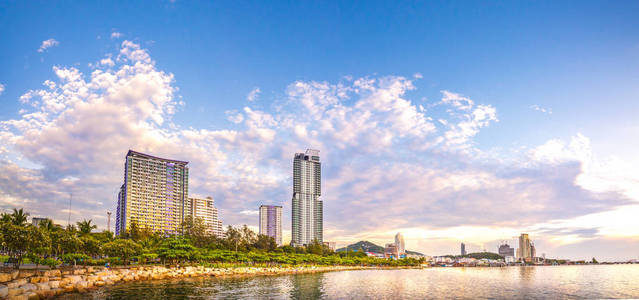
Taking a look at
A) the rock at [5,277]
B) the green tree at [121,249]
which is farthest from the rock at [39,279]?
the green tree at [121,249]

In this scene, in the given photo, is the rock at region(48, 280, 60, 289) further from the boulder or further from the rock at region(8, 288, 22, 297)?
the rock at region(8, 288, 22, 297)

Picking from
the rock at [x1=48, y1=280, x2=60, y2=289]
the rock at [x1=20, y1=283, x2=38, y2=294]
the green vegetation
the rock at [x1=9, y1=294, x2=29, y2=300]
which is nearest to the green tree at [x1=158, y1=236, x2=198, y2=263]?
the green vegetation

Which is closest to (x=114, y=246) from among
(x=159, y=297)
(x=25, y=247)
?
(x=25, y=247)

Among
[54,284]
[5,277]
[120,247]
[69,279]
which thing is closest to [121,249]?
[120,247]

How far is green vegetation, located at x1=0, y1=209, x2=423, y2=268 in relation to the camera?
47.6 m

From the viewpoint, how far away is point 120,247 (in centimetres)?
6856

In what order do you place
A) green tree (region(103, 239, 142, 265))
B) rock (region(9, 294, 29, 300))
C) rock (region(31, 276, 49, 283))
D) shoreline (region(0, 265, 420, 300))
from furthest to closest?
green tree (region(103, 239, 142, 265)) → rock (region(31, 276, 49, 283)) → shoreline (region(0, 265, 420, 300)) → rock (region(9, 294, 29, 300))

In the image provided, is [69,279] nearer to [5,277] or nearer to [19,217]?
[5,277]

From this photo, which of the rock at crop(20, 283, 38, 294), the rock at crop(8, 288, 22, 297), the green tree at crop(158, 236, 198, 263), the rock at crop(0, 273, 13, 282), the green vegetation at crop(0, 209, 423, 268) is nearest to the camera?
the rock at crop(8, 288, 22, 297)

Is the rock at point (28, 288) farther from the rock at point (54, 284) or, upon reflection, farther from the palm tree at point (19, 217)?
the palm tree at point (19, 217)

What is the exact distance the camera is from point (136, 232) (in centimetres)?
11588

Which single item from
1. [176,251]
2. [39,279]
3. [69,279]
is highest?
[39,279]

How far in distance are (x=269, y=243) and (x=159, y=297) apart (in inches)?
4538

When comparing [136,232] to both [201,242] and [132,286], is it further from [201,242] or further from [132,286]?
[132,286]
